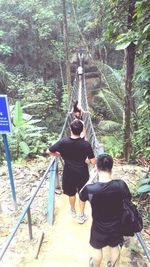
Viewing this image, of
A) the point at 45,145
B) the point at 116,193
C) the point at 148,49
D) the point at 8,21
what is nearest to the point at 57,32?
the point at 8,21

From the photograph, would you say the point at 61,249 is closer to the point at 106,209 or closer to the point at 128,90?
the point at 106,209

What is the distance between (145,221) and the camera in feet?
9.81

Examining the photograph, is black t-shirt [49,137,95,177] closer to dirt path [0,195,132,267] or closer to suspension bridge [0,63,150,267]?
suspension bridge [0,63,150,267]

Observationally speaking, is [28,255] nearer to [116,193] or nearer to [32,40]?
[116,193]

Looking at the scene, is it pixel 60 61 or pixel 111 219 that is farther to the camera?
pixel 60 61

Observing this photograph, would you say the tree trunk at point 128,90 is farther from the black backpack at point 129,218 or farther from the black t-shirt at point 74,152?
the black backpack at point 129,218

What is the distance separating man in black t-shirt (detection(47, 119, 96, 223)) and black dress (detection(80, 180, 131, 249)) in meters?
0.70

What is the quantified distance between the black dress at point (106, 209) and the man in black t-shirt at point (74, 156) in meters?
0.70

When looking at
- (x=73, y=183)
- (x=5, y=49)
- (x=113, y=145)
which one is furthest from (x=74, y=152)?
(x=5, y=49)

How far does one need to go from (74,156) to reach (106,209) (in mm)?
869

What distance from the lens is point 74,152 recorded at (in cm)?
260

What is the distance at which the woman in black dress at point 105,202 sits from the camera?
1.79 metres

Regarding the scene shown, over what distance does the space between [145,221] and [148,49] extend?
67.1 inches

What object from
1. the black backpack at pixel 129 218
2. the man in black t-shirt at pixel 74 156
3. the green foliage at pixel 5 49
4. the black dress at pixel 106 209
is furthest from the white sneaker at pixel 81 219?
the green foliage at pixel 5 49
